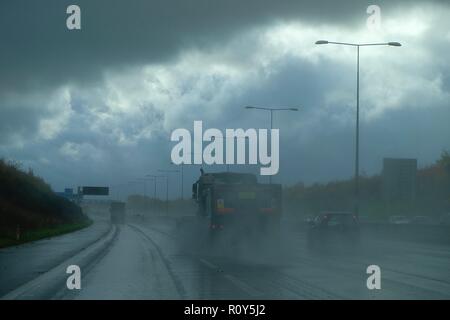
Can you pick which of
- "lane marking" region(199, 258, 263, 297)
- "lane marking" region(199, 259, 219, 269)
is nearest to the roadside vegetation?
"lane marking" region(199, 259, 219, 269)

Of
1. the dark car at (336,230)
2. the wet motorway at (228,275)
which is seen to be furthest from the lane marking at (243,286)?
the dark car at (336,230)

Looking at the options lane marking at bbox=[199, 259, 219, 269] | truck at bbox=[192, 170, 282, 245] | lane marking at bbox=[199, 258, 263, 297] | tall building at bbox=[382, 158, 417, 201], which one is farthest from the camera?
tall building at bbox=[382, 158, 417, 201]

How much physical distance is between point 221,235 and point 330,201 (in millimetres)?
29159

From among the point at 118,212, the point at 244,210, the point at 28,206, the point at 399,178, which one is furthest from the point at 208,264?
the point at 118,212

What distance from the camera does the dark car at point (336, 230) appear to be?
33.8m

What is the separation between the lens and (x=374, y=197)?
68688 mm

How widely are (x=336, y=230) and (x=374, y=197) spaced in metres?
35.5

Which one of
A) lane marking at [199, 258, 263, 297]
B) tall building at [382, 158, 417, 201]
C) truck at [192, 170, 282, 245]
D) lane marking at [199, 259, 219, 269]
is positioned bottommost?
lane marking at [199, 259, 219, 269]

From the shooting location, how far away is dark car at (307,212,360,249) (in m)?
33.8

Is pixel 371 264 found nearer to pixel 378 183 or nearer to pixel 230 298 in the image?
pixel 230 298

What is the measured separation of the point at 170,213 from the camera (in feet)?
379

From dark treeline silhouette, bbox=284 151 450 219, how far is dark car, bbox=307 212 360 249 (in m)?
20.1

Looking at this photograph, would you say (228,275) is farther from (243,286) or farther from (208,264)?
(208,264)

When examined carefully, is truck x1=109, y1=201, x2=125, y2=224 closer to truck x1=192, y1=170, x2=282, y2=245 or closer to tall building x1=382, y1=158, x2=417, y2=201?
tall building x1=382, y1=158, x2=417, y2=201
